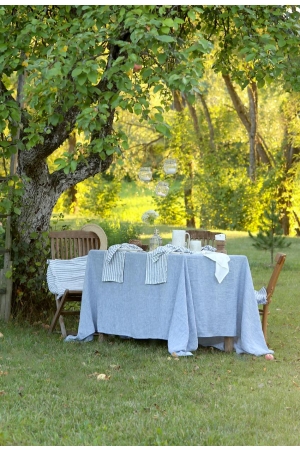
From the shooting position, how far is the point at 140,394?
4984 millimetres

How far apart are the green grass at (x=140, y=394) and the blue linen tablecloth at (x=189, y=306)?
6.2 inches

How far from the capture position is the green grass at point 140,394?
4.12 meters

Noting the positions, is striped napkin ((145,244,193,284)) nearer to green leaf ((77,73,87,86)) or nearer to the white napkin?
the white napkin

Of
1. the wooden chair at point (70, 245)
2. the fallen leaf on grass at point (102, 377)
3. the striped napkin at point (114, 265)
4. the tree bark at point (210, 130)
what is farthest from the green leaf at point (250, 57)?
the tree bark at point (210, 130)

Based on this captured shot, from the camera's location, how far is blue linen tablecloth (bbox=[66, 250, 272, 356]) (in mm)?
6375

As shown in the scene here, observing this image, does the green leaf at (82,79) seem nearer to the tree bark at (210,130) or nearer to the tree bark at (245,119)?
the tree bark at (245,119)

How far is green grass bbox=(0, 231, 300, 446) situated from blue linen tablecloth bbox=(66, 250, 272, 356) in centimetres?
16

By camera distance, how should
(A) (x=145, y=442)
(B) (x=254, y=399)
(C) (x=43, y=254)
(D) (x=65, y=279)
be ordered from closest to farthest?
(A) (x=145, y=442) → (B) (x=254, y=399) → (D) (x=65, y=279) → (C) (x=43, y=254)

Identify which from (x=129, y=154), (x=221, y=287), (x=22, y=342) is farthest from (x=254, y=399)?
(x=129, y=154)

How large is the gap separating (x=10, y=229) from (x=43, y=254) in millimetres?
422

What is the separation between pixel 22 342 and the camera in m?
6.68

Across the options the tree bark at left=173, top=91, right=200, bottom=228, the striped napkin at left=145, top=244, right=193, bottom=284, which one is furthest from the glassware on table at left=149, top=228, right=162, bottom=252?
the tree bark at left=173, top=91, right=200, bottom=228

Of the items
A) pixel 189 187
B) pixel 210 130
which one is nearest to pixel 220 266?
pixel 189 187

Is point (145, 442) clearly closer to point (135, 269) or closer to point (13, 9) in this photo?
point (135, 269)
